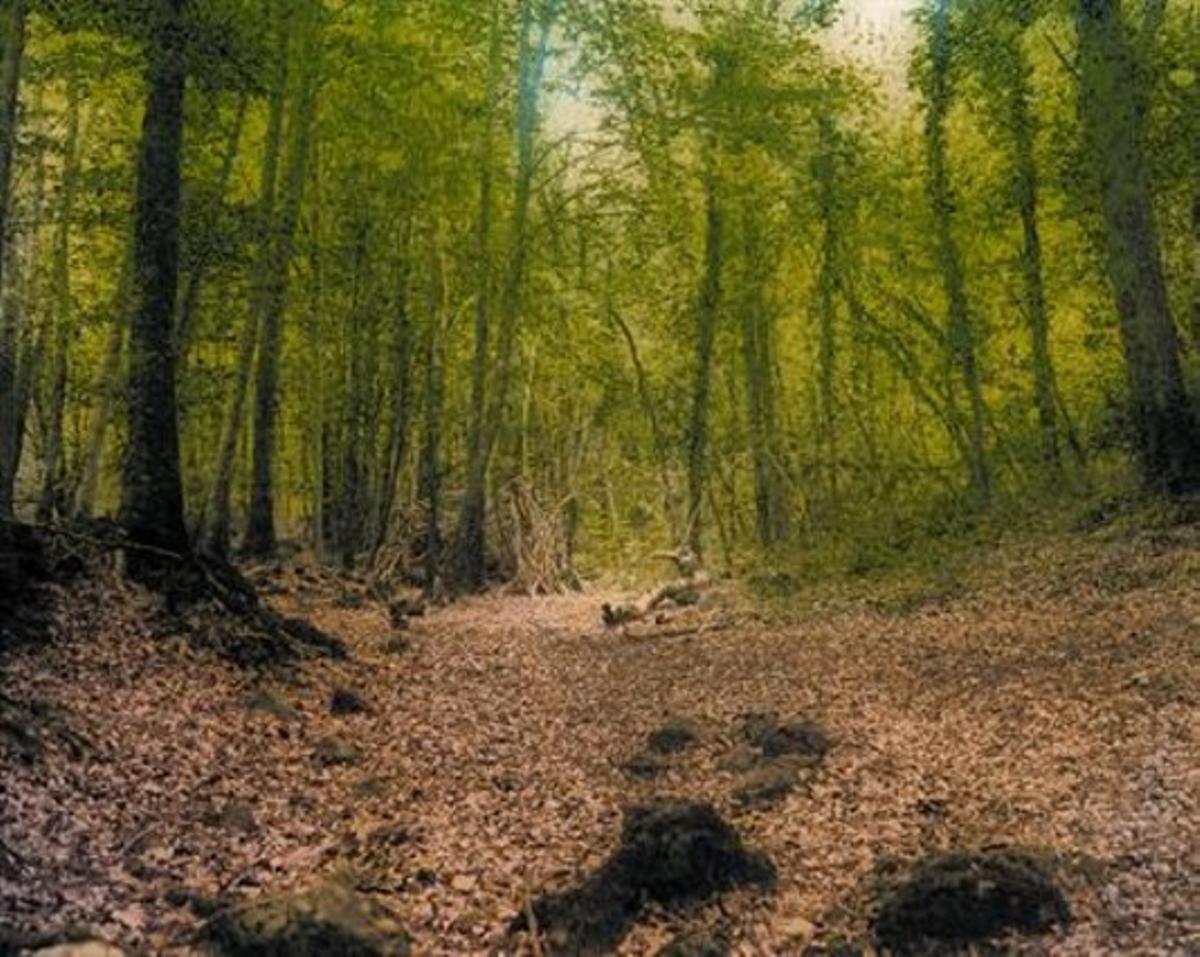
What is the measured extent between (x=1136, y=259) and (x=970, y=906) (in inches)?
451

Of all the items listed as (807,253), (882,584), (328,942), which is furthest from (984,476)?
(328,942)

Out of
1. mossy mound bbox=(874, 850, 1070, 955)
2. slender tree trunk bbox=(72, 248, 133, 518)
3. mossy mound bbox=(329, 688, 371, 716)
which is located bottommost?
mossy mound bbox=(874, 850, 1070, 955)

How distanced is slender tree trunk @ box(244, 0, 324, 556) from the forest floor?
572 cm

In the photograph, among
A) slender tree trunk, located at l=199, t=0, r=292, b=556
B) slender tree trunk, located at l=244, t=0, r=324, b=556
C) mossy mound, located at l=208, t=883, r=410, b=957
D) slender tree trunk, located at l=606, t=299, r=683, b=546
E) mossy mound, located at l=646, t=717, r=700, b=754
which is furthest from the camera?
slender tree trunk, located at l=606, t=299, r=683, b=546

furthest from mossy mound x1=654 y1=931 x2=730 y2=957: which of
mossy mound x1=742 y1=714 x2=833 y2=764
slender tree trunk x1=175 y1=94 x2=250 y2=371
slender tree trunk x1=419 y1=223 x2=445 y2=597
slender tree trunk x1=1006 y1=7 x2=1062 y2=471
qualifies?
slender tree trunk x1=419 y1=223 x2=445 y2=597

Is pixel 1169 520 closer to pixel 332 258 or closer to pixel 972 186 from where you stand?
pixel 972 186

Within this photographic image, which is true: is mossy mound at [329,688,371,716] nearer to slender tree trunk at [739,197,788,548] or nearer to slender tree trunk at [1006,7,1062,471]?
slender tree trunk at [739,197,788,548]

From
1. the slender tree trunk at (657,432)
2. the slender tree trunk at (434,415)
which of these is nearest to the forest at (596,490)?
the slender tree trunk at (434,415)

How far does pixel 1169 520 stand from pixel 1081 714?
6529 millimetres

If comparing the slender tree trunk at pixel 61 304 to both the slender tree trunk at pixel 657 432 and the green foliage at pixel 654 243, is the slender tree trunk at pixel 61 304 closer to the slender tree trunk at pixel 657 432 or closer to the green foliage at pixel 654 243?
the green foliage at pixel 654 243

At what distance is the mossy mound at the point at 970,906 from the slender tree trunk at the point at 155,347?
26.8 ft

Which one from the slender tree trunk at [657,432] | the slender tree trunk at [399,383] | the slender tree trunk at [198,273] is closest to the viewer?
the slender tree trunk at [198,273]

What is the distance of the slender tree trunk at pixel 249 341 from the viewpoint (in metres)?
15.5

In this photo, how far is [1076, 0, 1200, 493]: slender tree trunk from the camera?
15.1m
